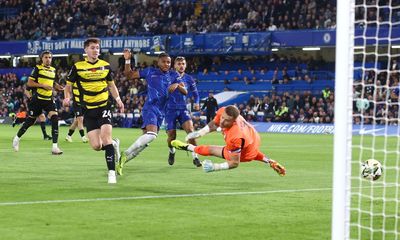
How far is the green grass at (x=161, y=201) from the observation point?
818 cm

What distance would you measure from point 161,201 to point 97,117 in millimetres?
2981

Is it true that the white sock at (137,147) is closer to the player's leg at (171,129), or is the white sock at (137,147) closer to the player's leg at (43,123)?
the player's leg at (171,129)

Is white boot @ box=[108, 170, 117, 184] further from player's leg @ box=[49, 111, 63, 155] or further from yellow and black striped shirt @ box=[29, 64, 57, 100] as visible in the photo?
yellow and black striped shirt @ box=[29, 64, 57, 100]

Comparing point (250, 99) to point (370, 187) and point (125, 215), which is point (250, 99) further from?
point (125, 215)

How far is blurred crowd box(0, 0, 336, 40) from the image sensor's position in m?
42.2

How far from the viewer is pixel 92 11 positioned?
52688mm

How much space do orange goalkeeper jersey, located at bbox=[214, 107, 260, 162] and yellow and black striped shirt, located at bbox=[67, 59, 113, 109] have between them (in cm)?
202

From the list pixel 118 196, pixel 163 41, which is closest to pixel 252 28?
pixel 163 41

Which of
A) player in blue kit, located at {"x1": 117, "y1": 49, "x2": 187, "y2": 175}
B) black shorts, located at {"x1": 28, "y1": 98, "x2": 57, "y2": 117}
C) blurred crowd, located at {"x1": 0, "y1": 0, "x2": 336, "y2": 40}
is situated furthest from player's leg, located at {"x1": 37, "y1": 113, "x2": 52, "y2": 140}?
blurred crowd, located at {"x1": 0, "y1": 0, "x2": 336, "y2": 40}

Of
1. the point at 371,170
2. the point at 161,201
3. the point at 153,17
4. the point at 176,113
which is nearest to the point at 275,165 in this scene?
the point at 371,170

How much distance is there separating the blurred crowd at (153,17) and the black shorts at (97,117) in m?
28.6

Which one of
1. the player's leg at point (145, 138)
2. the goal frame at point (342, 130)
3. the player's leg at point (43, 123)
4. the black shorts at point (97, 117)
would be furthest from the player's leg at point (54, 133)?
the goal frame at point (342, 130)

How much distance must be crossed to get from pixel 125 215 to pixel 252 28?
34872 millimetres

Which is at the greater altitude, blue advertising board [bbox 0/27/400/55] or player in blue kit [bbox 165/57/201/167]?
blue advertising board [bbox 0/27/400/55]
